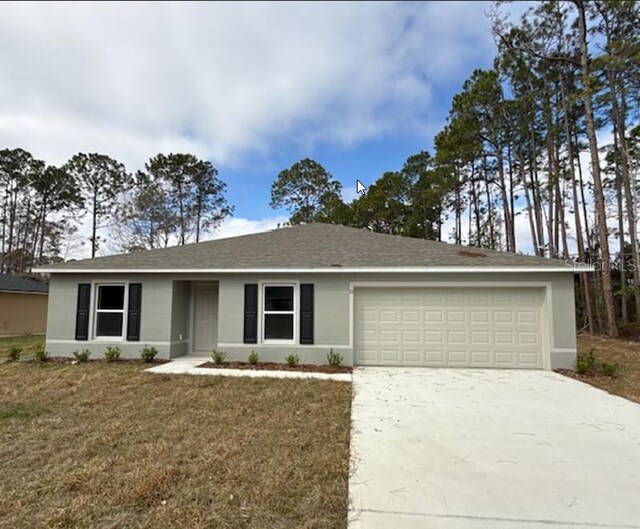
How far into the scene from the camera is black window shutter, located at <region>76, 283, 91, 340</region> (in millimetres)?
9648

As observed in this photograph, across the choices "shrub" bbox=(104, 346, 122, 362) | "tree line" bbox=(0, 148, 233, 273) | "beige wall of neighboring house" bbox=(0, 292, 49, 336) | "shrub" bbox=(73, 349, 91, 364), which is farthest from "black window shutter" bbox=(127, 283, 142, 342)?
"tree line" bbox=(0, 148, 233, 273)

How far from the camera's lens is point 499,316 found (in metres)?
8.79

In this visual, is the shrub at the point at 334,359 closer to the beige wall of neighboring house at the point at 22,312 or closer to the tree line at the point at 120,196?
the beige wall of neighboring house at the point at 22,312

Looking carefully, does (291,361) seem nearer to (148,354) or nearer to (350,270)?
(350,270)

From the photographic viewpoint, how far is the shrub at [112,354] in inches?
365

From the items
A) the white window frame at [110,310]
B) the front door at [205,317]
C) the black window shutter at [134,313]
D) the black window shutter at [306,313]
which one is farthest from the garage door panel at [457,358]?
the white window frame at [110,310]

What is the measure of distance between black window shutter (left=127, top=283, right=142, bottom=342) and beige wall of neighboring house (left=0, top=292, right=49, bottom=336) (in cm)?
1232

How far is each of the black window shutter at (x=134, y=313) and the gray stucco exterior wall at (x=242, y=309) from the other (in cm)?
10

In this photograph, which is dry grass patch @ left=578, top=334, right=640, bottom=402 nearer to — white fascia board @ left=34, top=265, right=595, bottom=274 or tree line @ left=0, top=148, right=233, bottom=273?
white fascia board @ left=34, top=265, right=595, bottom=274

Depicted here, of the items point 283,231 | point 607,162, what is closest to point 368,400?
point 283,231

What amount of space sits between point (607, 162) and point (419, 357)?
57.2 ft

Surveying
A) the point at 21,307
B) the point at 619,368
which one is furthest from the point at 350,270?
the point at 21,307

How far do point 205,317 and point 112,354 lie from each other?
234cm

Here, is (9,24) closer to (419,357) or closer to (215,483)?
(215,483)
